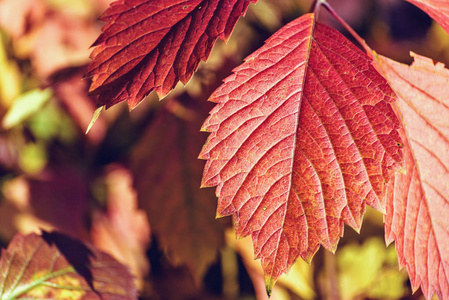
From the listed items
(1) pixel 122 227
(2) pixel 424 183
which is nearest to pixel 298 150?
(2) pixel 424 183

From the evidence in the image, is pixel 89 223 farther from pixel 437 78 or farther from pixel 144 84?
pixel 437 78

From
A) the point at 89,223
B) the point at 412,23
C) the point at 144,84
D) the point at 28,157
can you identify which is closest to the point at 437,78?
the point at 144,84

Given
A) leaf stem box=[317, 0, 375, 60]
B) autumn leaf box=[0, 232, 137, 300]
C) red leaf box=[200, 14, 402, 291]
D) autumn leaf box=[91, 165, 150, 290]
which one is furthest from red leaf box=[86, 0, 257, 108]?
autumn leaf box=[91, 165, 150, 290]

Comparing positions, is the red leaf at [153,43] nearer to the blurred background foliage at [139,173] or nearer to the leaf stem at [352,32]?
the leaf stem at [352,32]

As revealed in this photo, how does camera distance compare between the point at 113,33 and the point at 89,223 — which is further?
the point at 89,223

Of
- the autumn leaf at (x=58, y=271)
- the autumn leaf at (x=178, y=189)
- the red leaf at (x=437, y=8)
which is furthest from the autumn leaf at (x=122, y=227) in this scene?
the red leaf at (x=437, y=8)

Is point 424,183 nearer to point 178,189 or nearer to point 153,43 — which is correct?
point 153,43
